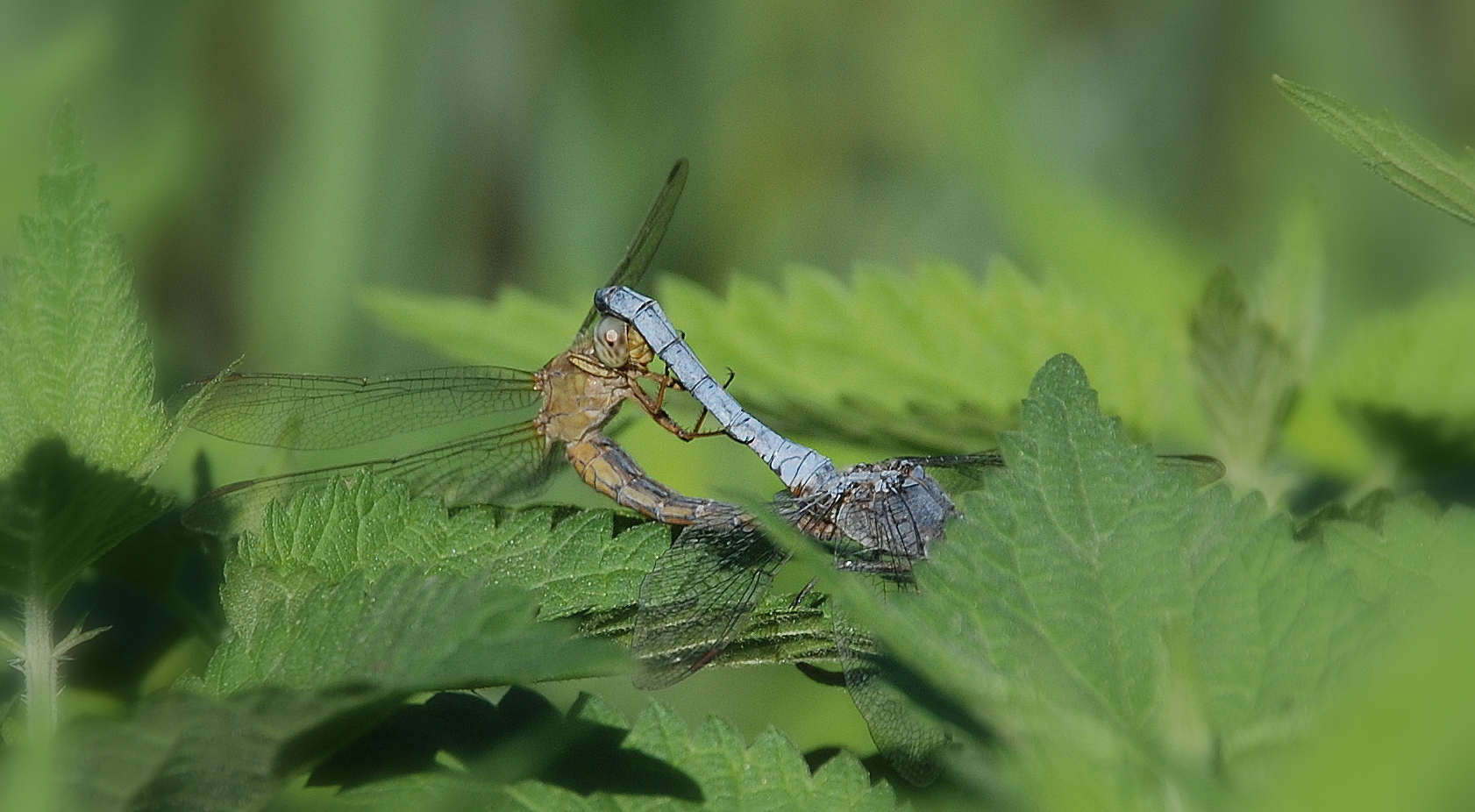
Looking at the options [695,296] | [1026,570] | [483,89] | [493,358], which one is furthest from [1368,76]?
[1026,570]

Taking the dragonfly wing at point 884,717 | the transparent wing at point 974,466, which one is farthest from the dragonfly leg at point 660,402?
the dragonfly wing at point 884,717

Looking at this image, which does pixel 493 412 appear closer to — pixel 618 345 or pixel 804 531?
pixel 618 345

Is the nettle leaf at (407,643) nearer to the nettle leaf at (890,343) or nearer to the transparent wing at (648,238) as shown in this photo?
the nettle leaf at (890,343)

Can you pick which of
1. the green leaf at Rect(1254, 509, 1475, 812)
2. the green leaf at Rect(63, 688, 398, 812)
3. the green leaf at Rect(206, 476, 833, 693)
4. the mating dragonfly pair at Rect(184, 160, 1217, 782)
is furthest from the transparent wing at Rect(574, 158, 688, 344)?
the green leaf at Rect(1254, 509, 1475, 812)

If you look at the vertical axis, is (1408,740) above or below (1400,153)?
below

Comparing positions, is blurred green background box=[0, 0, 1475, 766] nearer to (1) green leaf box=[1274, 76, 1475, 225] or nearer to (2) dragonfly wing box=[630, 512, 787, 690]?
(2) dragonfly wing box=[630, 512, 787, 690]

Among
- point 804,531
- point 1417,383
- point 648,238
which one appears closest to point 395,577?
point 804,531
